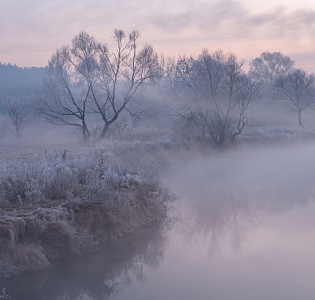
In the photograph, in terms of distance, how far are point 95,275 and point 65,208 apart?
1.90 metres

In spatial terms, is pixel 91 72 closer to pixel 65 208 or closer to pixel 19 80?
pixel 65 208

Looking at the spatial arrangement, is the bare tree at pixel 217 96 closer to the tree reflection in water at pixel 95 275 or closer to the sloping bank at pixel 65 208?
the sloping bank at pixel 65 208

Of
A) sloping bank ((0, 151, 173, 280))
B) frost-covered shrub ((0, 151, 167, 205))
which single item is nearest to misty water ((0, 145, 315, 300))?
sloping bank ((0, 151, 173, 280))

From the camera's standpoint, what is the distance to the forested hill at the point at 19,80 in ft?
295

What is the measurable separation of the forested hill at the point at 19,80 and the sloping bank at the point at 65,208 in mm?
73229

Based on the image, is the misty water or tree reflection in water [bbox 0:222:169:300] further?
tree reflection in water [bbox 0:222:169:300]

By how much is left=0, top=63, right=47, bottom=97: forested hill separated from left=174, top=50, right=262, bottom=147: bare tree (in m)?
57.0

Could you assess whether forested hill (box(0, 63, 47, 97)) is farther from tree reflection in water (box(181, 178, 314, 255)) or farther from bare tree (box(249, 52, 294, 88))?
tree reflection in water (box(181, 178, 314, 255))

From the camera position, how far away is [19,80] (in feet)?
347

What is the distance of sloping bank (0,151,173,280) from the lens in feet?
32.2

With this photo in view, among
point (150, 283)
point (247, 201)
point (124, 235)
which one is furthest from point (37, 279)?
point (247, 201)

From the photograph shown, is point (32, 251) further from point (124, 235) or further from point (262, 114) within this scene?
point (262, 114)

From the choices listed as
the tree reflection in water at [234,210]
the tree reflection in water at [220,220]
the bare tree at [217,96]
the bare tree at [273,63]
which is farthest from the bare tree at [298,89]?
the tree reflection in water at [220,220]

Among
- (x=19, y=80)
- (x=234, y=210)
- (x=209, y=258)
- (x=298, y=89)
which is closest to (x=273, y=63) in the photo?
(x=298, y=89)
